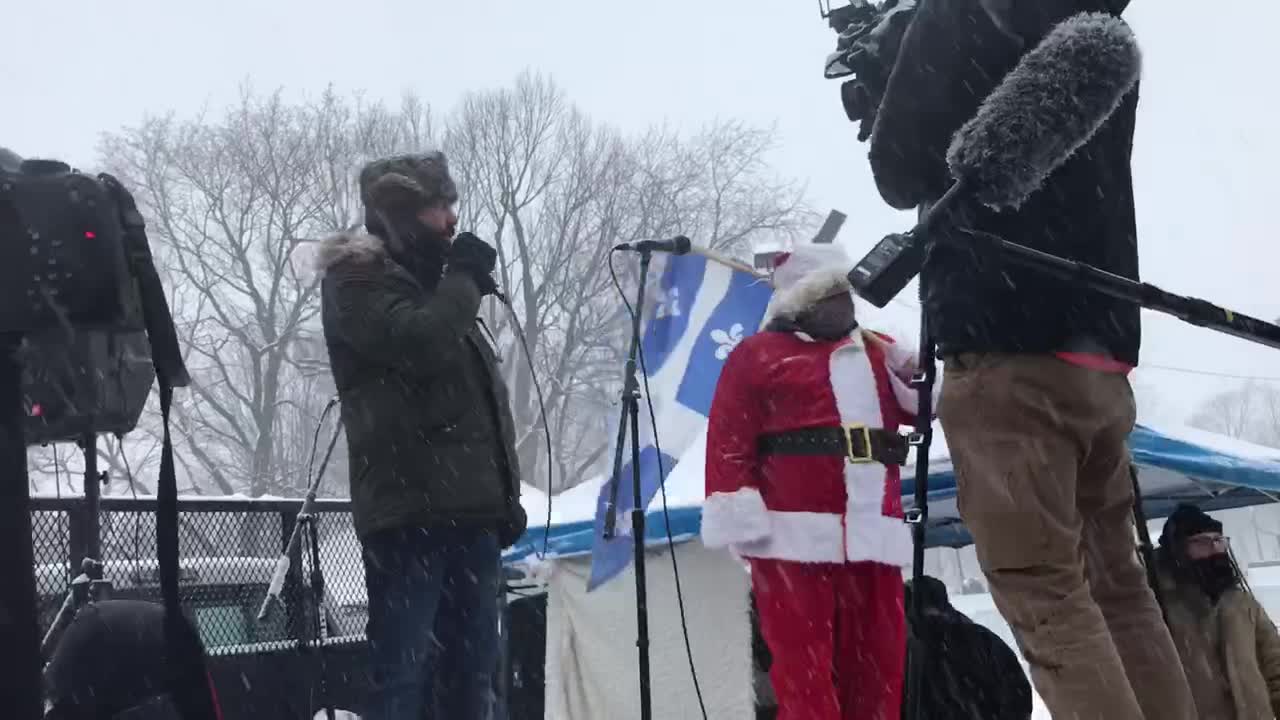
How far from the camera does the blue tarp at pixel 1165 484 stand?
17.5ft

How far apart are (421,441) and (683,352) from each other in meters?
2.69

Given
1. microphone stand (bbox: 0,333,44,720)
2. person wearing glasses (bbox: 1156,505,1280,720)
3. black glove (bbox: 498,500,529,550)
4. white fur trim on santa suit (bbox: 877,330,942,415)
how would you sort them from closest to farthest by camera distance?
1. microphone stand (bbox: 0,333,44,720)
2. black glove (bbox: 498,500,529,550)
3. white fur trim on santa suit (bbox: 877,330,942,415)
4. person wearing glasses (bbox: 1156,505,1280,720)

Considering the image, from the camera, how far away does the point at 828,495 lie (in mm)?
3656

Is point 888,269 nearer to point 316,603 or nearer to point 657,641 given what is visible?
point 316,603

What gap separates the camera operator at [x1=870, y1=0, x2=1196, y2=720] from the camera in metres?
1.87

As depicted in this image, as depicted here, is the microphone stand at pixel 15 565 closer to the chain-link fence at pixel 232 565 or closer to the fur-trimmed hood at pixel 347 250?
the fur-trimmed hood at pixel 347 250

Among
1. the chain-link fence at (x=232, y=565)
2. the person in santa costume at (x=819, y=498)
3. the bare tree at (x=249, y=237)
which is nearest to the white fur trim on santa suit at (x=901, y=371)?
the person in santa costume at (x=819, y=498)

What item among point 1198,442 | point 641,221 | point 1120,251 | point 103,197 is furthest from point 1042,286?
point 641,221

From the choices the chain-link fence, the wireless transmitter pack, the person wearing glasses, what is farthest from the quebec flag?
the wireless transmitter pack

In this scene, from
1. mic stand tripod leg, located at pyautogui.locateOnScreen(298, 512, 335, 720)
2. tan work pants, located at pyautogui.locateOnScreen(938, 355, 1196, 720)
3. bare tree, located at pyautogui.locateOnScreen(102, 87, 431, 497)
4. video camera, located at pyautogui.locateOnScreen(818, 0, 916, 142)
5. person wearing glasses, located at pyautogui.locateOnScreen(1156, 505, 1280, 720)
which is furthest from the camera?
bare tree, located at pyautogui.locateOnScreen(102, 87, 431, 497)

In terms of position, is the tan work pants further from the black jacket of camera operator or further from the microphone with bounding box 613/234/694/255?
the microphone with bounding box 613/234/694/255

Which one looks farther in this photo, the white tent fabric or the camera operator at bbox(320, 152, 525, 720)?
the white tent fabric

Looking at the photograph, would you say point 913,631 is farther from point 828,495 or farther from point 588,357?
point 588,357

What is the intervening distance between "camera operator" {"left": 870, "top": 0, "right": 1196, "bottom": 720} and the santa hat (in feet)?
5.87
